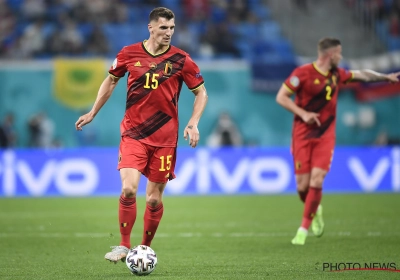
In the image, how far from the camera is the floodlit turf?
23.9ft

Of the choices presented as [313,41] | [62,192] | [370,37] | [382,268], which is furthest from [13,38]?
[382,268]

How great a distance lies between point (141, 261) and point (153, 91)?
1579 millimetres

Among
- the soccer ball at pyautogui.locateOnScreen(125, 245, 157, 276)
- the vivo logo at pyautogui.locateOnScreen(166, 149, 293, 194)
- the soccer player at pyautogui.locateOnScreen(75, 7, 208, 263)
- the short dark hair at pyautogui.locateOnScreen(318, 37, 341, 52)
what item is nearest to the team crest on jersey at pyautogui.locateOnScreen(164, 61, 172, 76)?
the soccer player at pyautogui.locateOnScreen(75, 7, 208, 263)

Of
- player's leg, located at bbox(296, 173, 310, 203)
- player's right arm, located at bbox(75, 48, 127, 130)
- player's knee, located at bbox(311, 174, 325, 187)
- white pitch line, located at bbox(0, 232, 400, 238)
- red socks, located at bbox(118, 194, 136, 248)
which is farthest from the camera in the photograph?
white pitch line, located at bbox(0, 232, 400, 238)

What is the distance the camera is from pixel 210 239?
10.1 metres

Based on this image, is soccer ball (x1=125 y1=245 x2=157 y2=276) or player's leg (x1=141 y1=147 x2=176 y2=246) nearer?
soccer ball (x1=125 y1=245 x2=157 y2=276)

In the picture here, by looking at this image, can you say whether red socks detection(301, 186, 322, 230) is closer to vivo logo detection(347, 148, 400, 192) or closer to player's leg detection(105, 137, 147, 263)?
player's leg detection(105, 137, 147, 263)

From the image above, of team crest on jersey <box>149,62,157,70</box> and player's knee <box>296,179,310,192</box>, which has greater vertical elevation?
team crest on jersey <box>149,62,157,70</box>

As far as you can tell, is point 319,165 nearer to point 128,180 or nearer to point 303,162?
point 303,162

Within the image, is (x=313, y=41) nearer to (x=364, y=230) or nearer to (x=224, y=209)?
(x=224, y=209)

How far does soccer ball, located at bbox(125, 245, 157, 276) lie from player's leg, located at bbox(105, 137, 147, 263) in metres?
0.19

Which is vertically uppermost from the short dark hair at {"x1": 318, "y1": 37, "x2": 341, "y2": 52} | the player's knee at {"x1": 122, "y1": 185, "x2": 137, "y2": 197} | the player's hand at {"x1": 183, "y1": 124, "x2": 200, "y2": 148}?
the short dark hair at {"x1": 318, "y1": 37, "x2": 341, "y2": 52}

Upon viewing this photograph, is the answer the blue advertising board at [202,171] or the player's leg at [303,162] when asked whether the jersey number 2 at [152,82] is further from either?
the blue advertising board at [202,171]

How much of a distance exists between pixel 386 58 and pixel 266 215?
10.4 metres
